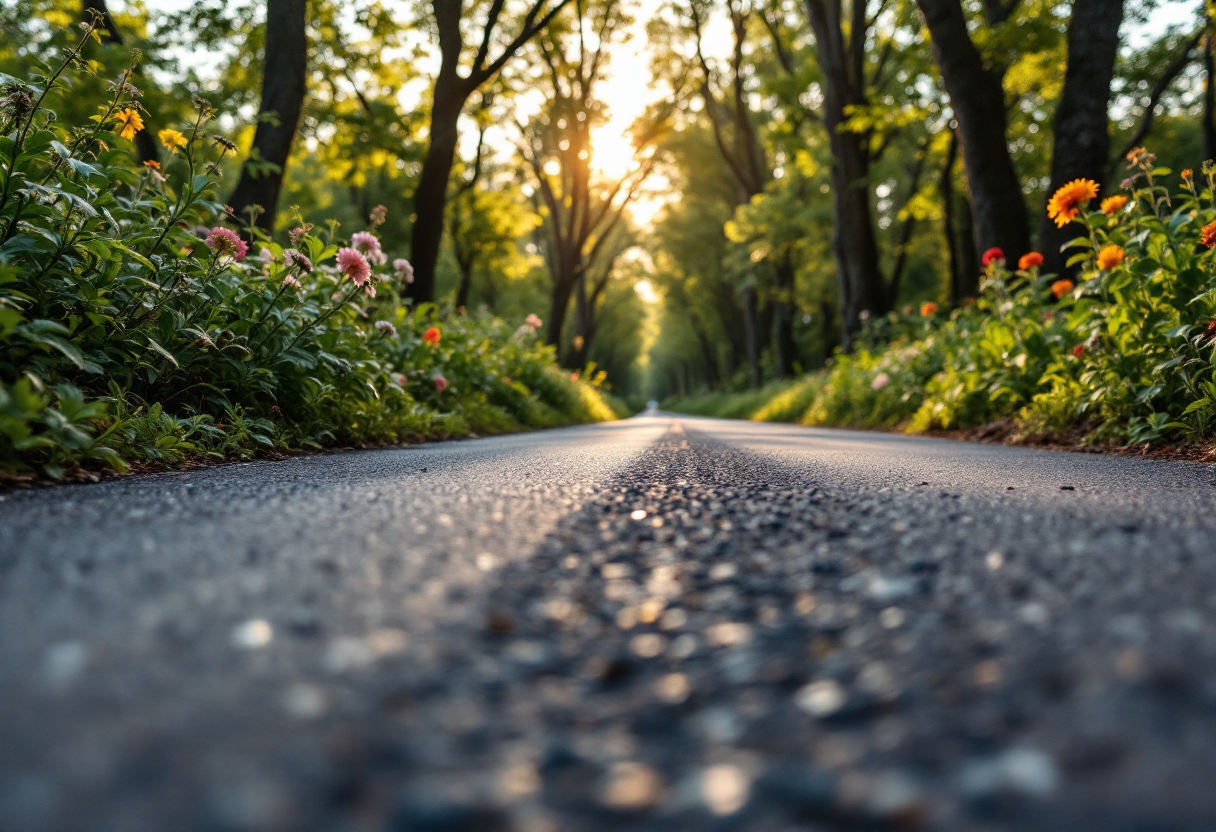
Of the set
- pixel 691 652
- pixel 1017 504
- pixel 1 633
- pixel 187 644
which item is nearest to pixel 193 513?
pixel 1 633

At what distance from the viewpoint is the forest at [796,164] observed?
4020 millimetres

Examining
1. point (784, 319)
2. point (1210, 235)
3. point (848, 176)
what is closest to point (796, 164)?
point (848, 176)

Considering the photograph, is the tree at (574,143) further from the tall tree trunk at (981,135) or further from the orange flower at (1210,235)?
the orange flower at (1210,235)

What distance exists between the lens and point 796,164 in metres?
16.7

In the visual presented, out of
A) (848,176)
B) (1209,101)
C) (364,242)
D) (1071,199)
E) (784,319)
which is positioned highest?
(1209,101)

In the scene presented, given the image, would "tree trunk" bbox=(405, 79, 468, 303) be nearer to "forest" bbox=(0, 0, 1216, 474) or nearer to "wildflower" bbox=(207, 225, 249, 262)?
"forest" bbox=(0, 0, 1216, 474)

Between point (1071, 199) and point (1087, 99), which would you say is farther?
point (1087, 99)

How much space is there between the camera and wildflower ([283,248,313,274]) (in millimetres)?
3912

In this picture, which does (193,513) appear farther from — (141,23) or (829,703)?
(141,23)

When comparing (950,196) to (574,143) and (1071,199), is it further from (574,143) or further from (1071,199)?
(1071,199)

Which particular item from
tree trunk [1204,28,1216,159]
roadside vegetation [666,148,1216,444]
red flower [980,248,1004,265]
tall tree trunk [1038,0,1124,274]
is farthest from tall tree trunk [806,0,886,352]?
tree trunk [1204,28,1216,159]

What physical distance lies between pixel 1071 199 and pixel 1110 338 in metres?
1.05

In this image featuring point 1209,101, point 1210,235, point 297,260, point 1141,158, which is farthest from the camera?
point 1209,101

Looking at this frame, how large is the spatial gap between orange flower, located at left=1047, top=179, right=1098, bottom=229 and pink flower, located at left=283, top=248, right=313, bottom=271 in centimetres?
505
